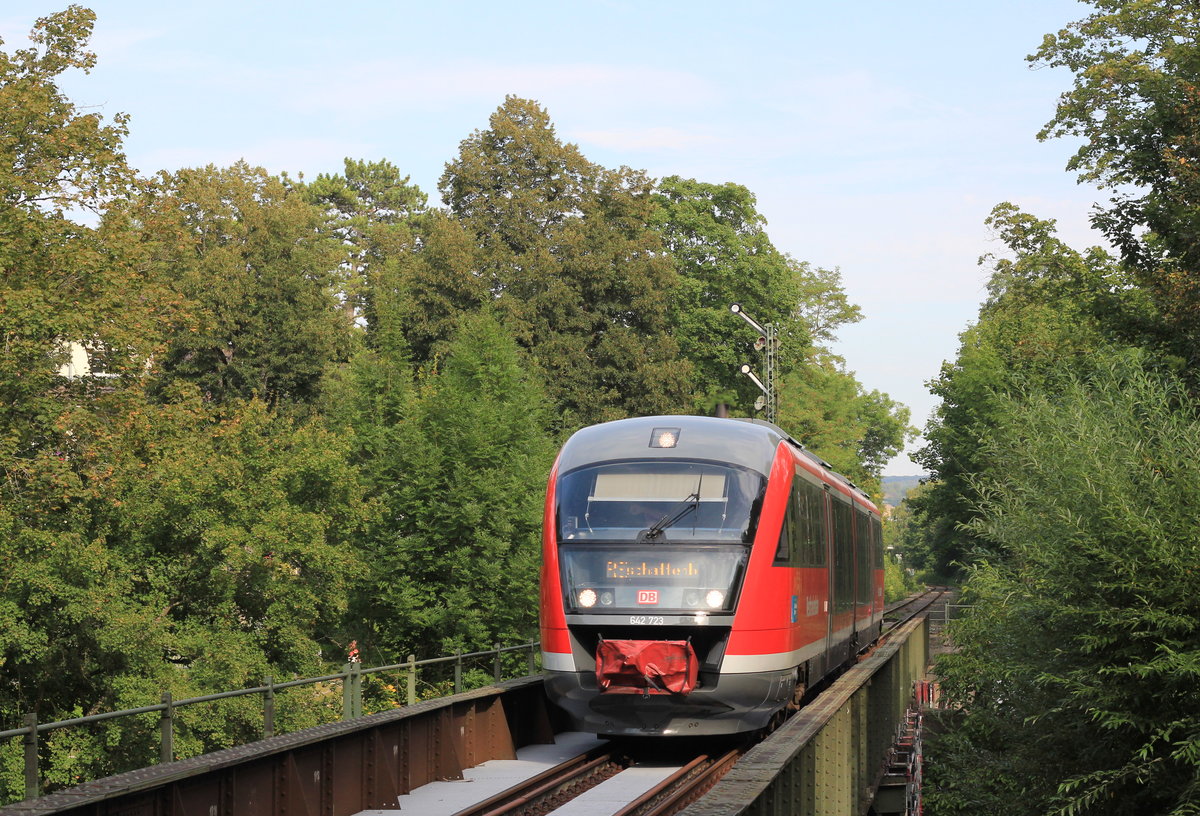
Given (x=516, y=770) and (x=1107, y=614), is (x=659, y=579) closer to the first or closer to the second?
(x=516, y=770)

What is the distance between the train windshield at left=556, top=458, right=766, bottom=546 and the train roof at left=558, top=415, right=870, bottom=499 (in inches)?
5.5

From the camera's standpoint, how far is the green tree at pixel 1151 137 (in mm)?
24312

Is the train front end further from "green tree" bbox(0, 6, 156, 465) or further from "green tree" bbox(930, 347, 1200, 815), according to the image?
"green tree" bbox(0, 6, 156, 465)

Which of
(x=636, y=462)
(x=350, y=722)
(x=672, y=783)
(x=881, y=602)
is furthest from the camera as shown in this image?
(x=881, y=602)

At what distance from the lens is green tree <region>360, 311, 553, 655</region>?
31.4 metres

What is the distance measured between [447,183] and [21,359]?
29140 mm

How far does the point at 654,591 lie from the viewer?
1374 cm

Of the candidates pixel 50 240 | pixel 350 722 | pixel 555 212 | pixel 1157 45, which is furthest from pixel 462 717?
pixel 555 212

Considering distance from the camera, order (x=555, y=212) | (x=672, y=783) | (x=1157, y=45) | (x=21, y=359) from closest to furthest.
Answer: (x=672, y=783)
(x=21, y=359)
(x=1157, y=45)
(x=555, y=212)

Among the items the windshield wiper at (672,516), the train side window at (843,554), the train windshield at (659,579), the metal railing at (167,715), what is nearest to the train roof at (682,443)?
the windshield wiper at (672,516)

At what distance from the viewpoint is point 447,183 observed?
5322 cm

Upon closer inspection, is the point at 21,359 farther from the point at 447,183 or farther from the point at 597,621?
the point at 447,183

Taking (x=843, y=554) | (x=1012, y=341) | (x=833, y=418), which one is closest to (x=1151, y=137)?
(x=843, y=554)

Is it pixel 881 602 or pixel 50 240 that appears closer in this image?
pixel 50 240
